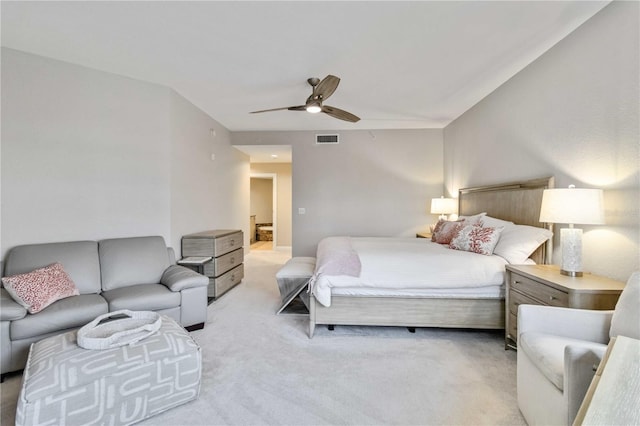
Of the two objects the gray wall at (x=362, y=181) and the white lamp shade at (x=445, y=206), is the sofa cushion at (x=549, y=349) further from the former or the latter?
the gray wall at (x=362, y=181)

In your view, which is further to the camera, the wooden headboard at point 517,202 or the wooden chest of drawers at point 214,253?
the wooden chest of drawers at point 214,253

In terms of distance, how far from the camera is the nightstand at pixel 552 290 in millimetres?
1723

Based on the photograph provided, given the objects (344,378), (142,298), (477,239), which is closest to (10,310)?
(142,298)

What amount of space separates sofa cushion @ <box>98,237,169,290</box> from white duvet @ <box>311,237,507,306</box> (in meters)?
1.72

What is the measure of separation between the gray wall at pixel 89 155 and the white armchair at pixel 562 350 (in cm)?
357

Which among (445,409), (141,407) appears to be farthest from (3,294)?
(445,409)

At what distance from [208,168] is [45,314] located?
9.18 ft

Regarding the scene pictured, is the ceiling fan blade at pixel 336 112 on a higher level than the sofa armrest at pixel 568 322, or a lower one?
higher

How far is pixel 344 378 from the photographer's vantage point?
197 cm

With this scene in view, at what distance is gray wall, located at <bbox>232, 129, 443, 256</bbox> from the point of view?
5168 millimetres

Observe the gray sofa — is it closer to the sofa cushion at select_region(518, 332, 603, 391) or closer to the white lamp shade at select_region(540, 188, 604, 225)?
the sofa cushion at select_region(518, 332, 603, 391)

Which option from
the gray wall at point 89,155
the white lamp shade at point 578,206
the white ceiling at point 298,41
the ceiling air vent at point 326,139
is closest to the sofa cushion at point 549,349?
the white lamp shade at point 578,206

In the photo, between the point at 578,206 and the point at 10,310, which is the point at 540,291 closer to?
→ the point at 578,206

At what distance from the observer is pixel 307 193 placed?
5.33 metres
